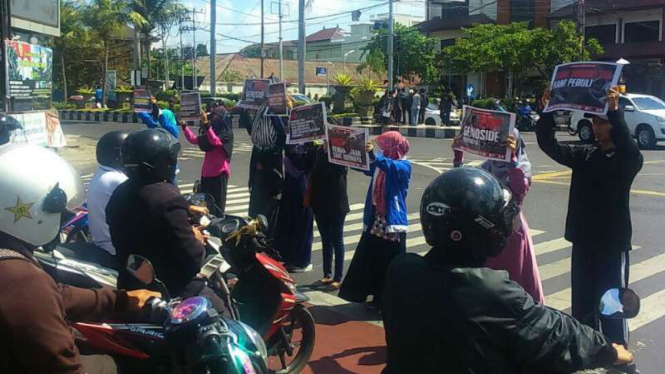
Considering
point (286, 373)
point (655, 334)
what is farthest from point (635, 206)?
point (286, 373)

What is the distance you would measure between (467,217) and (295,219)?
16.8 ft

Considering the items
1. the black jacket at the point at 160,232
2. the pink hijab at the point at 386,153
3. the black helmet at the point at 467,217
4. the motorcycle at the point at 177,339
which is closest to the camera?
the black helmet at the point at 467,217

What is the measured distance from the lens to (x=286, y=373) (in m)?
4.32

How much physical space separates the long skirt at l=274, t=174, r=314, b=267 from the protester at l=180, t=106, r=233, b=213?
103cm

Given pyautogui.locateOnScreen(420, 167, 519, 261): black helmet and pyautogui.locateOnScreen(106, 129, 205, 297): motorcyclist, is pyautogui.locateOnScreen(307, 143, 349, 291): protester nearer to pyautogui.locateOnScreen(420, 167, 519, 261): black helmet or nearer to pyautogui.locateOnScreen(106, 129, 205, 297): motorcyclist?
pyautogui.locateOnScreen(106, 129, 205, 297): motorcyclist

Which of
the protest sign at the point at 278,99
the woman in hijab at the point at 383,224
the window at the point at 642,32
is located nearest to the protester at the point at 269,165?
the protest sign at the point at 278,99

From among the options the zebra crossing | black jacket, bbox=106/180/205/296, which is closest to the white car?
the zebra crossing

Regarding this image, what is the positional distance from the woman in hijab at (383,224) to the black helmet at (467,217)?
3.60 metres

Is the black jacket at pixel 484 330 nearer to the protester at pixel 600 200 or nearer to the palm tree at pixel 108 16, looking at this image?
the protester at pixel 600 200

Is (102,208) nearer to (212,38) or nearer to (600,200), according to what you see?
(600,200)

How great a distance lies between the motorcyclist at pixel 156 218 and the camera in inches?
131

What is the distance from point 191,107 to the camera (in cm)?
834

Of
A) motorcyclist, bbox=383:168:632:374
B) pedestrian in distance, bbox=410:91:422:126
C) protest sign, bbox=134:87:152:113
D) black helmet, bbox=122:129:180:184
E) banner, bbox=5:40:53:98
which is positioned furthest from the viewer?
pedestrian in distance, bbox=410:91:422:126

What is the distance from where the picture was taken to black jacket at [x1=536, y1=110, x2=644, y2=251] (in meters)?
4.17
